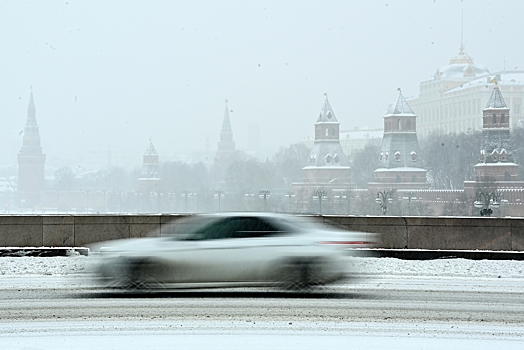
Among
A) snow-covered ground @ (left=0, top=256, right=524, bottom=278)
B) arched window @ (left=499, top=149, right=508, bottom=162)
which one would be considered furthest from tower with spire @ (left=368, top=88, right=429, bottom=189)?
snow-covered ground @ (left=0, top=256, right=524, bottom=278)

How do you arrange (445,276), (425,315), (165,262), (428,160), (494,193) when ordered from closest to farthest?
(425,315) < (165,262) < (445,276) < (494,193) < (428,160)

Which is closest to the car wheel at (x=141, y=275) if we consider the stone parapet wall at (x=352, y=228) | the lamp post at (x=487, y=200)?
the stone parapet wall at (x=352, y=228)

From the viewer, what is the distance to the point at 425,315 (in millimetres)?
10672

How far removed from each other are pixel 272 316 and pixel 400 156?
177 m

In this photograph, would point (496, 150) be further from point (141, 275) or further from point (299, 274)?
point (141, 275)

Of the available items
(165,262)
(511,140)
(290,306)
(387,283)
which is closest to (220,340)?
(290,306)

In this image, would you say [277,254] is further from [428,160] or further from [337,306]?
A: [428,160]

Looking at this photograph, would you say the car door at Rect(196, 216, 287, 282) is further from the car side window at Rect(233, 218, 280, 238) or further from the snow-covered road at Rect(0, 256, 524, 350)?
the snow-covered road at Rect(0, 256, 524, 350)

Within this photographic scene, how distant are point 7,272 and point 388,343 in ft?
29.3

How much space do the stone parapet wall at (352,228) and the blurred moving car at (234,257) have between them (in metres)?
6.37

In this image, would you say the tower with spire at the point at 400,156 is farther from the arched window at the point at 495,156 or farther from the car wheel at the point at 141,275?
the car wheel at the point at 141,275

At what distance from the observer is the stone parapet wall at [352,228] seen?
61.4 ft

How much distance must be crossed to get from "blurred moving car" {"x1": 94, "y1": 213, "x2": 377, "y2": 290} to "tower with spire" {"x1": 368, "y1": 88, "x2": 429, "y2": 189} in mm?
168240

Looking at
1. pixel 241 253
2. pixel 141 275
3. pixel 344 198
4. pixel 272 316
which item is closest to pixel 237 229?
pixel 241 253
